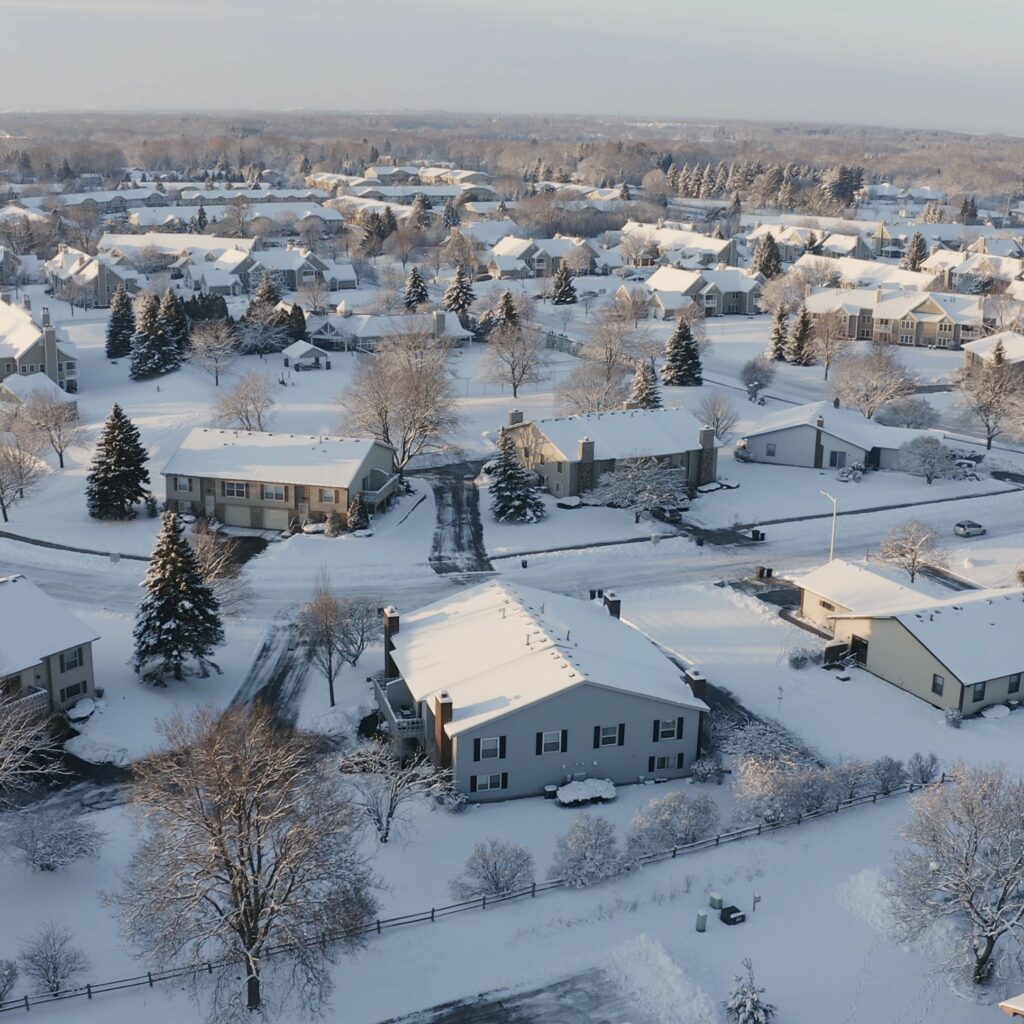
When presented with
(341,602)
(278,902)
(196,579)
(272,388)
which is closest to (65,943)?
(278,902)

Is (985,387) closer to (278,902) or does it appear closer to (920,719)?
(920,719)

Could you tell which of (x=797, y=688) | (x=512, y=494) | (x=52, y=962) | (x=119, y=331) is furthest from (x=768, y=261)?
(x=52, y=962)

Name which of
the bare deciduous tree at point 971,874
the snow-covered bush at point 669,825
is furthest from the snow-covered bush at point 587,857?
the bare deciduous tree at point 971,874

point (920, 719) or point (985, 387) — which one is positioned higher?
point (985, 387)

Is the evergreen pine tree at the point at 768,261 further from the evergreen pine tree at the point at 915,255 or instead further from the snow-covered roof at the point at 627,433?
the snow-covered roof at the point at 627,433

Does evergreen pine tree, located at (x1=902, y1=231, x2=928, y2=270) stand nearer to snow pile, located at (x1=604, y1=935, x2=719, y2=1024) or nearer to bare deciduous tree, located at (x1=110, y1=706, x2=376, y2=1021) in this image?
snow pile, located at (x1=604, y1=935, x2=719, y2=1024)

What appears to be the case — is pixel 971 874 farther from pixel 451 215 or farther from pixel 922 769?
pixel 451 215
